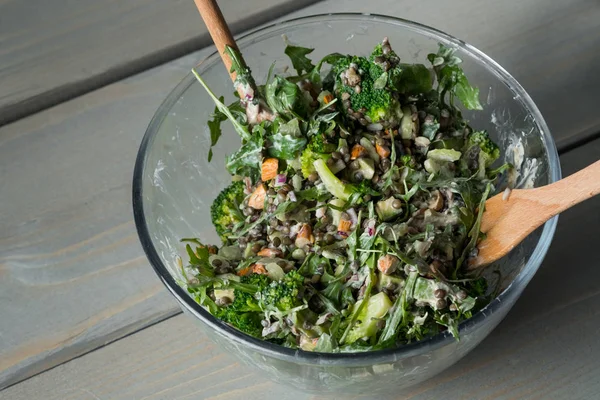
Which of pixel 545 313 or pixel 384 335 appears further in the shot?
pixel 545 313

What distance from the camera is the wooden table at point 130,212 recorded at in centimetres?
130

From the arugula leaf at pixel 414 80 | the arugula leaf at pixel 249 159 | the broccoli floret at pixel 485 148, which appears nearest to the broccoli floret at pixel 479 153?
the broccoli floret at pixel 485 148

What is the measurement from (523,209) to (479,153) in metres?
0.15

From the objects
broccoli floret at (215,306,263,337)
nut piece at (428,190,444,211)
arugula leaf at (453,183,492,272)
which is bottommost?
arugula leaf at (453,183,492,272)

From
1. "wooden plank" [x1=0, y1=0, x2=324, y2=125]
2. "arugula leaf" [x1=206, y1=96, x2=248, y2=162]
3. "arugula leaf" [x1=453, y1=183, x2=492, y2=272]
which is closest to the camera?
"arugula leaf" [x1=453, y1=183, x2=492, y2=272]

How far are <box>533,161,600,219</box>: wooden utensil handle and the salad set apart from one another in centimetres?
10

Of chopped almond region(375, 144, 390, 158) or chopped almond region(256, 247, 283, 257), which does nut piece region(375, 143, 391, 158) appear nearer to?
chopped almond region(375, 144, 390, 158)

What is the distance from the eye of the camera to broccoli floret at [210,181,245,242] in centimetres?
125

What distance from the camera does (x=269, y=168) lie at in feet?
3.79

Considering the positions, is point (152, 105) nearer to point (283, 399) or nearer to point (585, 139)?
point (283, 399)

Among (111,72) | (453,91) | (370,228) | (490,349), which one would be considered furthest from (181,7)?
(490,349)

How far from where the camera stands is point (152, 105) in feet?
5.32

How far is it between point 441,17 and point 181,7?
59cm

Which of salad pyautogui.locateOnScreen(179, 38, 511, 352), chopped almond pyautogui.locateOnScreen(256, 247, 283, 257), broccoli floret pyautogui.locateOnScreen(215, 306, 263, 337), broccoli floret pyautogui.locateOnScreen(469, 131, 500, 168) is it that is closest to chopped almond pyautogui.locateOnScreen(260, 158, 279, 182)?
salad pyautogui.locateOnScreen(179, 38, 511, 352)
